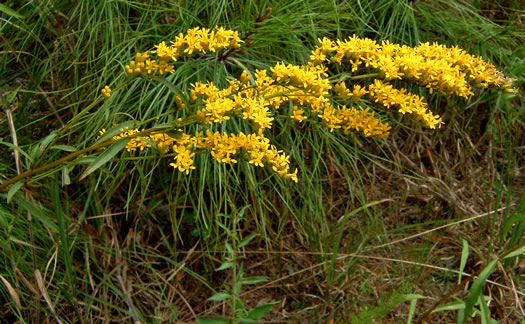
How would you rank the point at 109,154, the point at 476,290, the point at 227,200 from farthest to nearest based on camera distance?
the point at 227,200 → the point at 476,290 → the point at 109,154

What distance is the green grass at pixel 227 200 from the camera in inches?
84.3

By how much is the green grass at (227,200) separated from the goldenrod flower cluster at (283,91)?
0.54 meters

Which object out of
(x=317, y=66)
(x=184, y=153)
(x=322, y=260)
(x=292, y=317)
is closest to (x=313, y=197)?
(x=322, y=260)

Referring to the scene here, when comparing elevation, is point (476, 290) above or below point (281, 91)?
below

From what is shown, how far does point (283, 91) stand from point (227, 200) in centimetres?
88

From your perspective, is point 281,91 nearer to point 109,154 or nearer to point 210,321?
point 109,154

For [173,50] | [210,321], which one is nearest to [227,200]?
[210,321]

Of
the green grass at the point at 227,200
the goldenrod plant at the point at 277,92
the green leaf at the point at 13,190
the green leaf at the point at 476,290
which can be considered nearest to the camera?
the green leaf at the point at 13,190

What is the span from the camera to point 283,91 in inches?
60.4

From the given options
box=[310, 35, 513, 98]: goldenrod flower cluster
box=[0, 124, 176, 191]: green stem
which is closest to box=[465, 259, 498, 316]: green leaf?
box=[310, 35, 513, 98]: goldenrod flower cluster

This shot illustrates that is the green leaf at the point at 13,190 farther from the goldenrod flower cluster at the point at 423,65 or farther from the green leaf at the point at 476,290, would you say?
the green leaf at the point at 476,290

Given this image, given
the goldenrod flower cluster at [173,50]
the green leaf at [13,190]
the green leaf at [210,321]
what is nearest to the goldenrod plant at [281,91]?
the goldenrod flower cluster at [173,50]

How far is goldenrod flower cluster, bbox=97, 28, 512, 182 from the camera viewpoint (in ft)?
4.59

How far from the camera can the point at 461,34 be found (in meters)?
2.68
